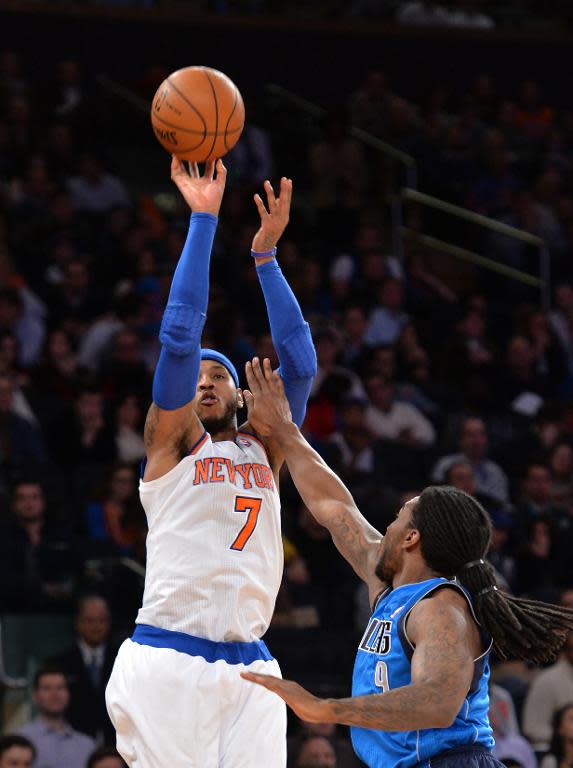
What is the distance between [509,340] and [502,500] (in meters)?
3.09

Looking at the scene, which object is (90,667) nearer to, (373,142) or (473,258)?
(473,258)

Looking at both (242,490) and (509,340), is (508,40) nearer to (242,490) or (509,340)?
(509,340)

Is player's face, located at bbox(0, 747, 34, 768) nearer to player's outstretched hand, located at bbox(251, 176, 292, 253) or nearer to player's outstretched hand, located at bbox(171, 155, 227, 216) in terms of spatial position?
A: player's outstretched hand, located at bbox(251, 176, 292, 253)

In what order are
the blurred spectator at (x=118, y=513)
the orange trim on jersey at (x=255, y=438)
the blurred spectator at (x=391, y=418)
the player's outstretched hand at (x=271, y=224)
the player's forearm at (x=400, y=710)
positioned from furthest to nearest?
the blurred spectator at (x=391, y=418) → the blurred spectator at (x=118, y=513) → the player's outstretched hand at (x=271, y=224) → the orange trim on jersey at (x=255, y=438) → the player's forearm at (x=400, y=710)

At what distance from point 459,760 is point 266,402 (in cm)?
166

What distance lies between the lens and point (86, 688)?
8500mm

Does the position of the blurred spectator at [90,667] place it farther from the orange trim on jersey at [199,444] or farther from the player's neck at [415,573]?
the player's neck at [415,573]

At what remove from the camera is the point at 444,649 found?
436cm

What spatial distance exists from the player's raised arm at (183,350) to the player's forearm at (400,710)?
54.5 inches

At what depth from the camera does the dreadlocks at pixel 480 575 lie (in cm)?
460

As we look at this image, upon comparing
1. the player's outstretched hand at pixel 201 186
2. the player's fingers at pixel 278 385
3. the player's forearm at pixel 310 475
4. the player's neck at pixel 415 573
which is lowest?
the player's neck at pixel 415 573

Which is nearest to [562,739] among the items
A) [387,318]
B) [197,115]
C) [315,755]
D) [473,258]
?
[315,755]

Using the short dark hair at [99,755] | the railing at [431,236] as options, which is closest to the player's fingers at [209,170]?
the short dark hair at [99,755]

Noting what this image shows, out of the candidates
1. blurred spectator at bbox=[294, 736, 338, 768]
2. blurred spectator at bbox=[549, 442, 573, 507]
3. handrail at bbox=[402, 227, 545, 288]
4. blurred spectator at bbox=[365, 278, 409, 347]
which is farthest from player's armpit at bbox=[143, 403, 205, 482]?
handrail at bbox=[402, 227, 545, 288]
